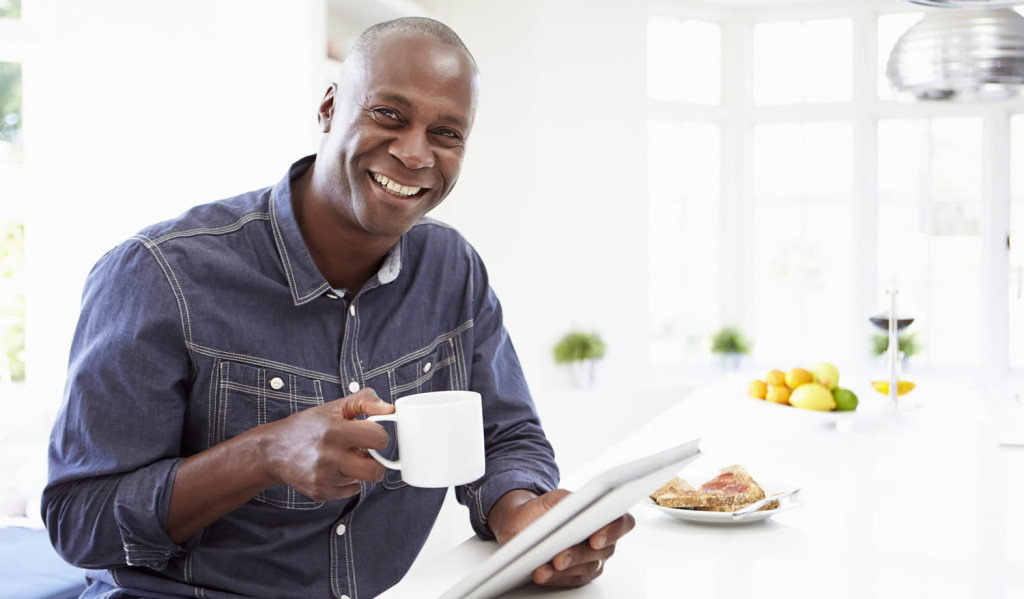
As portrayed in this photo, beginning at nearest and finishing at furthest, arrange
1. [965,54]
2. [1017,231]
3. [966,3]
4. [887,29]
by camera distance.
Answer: [966,3], [965,54], [1017,231], [887,29]

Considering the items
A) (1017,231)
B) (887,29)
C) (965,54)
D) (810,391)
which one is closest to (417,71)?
(810,391)

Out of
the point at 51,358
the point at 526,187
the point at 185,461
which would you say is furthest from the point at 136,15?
the point at 185,461

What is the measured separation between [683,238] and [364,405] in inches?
193

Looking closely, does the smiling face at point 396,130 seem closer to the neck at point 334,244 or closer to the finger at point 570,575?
the neck at point 334,244

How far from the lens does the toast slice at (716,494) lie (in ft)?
4.36

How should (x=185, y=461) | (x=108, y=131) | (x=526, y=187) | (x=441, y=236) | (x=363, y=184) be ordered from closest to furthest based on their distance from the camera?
1. (x=185, y=461)
2. (x=363, y=184)
3. (x=441, y=236)
4. (x=108, y=131)
5. (x=526, y=187)

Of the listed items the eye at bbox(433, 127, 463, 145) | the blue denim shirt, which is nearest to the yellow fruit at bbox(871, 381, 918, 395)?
the blue denim shirt

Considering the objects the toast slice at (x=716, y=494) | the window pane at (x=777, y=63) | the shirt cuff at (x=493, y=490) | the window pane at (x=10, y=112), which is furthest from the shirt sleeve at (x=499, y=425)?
the window pane at (x=777, y=63)

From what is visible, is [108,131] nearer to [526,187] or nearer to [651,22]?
[526,187]

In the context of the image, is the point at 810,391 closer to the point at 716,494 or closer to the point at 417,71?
the point at 716,494

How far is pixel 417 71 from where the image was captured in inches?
50.3

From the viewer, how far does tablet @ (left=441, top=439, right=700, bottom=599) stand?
0.82 metres

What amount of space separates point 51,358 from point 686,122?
12.7 feet

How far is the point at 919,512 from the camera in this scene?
1392 millimetres
